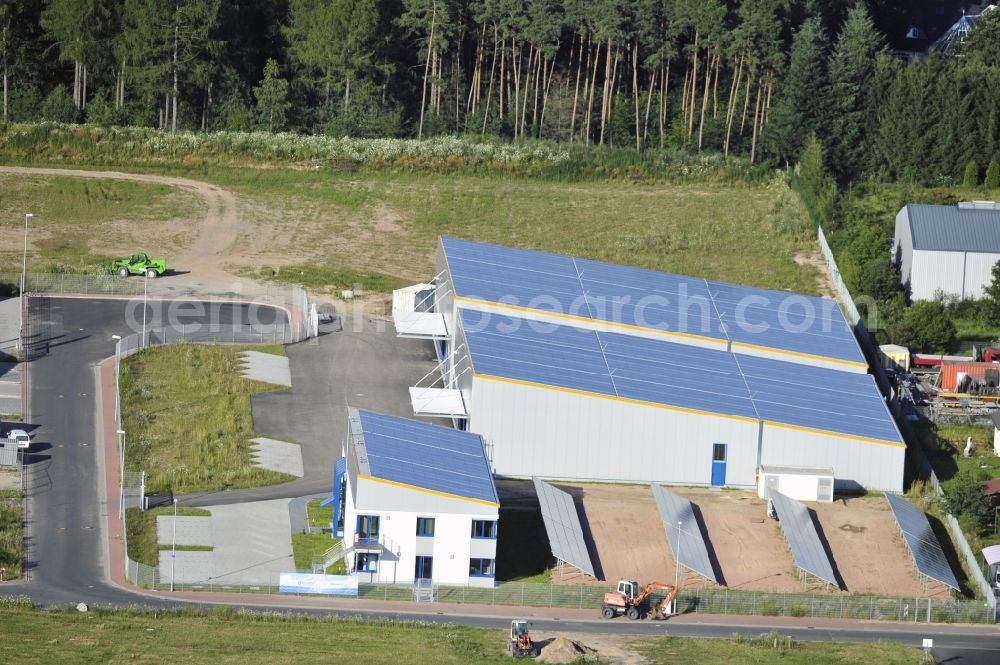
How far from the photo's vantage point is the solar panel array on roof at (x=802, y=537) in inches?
2211

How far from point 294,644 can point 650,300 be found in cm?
3100

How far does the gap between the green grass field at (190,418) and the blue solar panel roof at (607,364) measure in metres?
9.70

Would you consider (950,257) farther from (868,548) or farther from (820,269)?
(868,548)

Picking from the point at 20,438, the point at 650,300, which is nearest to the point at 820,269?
the point at 650,300

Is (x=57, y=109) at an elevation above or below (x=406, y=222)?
above

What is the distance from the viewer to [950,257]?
88.1 meters

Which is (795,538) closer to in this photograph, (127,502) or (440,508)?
(440,508)

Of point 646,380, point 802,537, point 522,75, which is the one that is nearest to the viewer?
point 802,537

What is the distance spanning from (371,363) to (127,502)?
58.9 ft

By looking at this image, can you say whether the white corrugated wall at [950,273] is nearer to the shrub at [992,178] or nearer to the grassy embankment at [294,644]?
the shrub at [992,178]

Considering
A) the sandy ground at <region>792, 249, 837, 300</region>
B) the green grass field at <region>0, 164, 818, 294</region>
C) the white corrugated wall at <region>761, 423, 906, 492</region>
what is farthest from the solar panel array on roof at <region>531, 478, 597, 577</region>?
the sandy ground at <region>792, 249, 837, 300</region>

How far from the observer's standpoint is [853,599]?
54.3 metres

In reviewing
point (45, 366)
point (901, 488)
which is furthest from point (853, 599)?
point (45, 366)

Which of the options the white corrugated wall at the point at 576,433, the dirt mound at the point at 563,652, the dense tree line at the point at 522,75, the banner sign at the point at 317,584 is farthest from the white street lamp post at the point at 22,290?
the dirt mound at the point at 563,652
